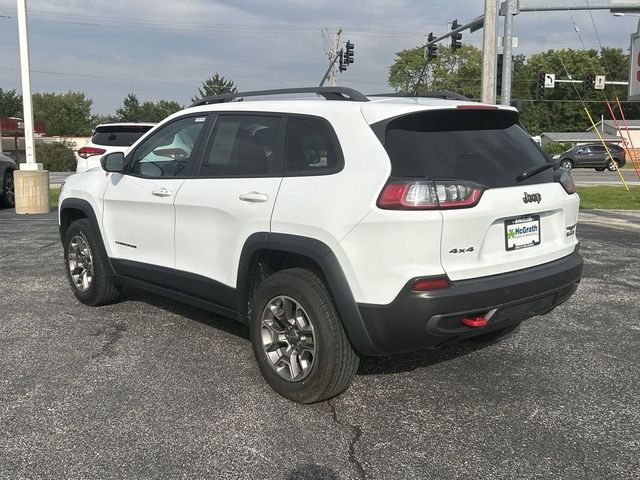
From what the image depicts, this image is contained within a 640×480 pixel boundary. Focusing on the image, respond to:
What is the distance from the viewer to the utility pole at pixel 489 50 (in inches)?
632

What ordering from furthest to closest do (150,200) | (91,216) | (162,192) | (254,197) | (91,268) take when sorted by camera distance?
(91,268), (91,216), (150,200), (162,192), (254,197)

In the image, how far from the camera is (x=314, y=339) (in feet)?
11.3

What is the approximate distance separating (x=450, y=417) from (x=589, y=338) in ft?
6.48

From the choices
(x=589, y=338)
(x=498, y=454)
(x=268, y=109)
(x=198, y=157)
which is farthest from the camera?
(x=589, y=338)

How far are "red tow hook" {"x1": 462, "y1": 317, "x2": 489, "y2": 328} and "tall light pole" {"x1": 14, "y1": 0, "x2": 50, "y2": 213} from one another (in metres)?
11.7

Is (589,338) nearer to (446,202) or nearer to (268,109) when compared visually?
(446,202)

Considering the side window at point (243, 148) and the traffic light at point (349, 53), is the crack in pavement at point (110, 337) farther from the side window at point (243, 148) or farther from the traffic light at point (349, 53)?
the traffic light at point (349, 53)

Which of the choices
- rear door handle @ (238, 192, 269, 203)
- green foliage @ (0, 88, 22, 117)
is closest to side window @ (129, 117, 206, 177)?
rear door handle @ (238, 192, 269, 203)

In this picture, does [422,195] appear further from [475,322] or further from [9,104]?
[9,104]

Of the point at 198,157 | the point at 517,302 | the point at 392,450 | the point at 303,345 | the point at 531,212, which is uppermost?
the point at 198,157

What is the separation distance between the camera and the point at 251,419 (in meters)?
3.41

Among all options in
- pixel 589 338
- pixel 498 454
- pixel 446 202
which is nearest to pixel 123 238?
pixel 446 202

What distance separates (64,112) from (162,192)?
376 feet

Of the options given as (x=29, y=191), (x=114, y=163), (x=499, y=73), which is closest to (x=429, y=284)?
(x=114, y=163)
